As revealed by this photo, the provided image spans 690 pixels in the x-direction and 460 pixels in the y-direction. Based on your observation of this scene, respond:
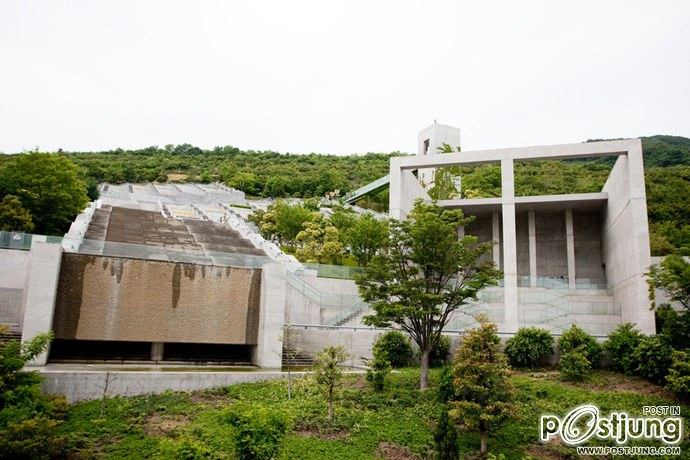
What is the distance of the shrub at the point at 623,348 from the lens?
61.9 feet

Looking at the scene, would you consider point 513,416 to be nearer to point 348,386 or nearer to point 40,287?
point 348,386

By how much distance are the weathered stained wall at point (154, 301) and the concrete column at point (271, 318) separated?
620 millimetres

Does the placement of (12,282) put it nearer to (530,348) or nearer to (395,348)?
(395,348)

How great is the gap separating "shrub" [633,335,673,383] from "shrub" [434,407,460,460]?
9.06m

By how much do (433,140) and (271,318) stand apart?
93.7 feet

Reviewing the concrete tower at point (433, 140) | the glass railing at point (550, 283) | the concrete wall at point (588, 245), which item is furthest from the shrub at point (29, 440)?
the concrete tower at point (433, 140)

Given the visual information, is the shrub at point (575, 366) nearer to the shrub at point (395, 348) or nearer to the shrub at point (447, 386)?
the shrub at point (447, 386)

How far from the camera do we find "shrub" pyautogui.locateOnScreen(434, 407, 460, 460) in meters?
12.8

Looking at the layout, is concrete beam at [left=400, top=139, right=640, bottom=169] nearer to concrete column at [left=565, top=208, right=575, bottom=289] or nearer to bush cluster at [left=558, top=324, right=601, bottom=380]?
concrete column at [left=565, top=208, right=575, bottom=289]

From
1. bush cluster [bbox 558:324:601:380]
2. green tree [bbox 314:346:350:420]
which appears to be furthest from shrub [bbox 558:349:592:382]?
green tree [bbox 314:346:350:420]

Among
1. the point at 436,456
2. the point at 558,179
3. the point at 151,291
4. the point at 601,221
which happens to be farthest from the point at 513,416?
the point at 558,179

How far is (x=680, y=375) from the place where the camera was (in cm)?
1639

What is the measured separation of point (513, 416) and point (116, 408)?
1090cm

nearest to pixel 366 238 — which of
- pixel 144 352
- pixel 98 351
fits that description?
pixel 144 352
